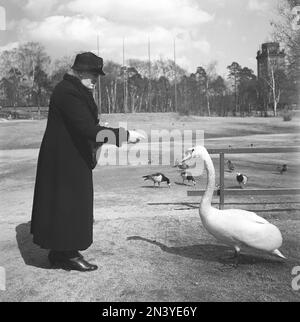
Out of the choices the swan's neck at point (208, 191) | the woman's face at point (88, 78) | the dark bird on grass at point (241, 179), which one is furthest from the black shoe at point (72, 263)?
the dark bird on grass at point (241, 179)

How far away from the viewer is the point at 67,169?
429cm

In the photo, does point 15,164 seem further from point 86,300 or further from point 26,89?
point 26,89

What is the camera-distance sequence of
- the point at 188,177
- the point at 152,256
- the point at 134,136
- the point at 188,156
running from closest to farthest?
the point at 134,136 < the point at 188,156 < the point at 152,256 < the point at 188,177

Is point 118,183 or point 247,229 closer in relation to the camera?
point 247,229

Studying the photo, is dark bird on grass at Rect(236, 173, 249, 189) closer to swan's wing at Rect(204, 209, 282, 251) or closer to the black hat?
swan's wing at Rect(204, 209, 282, 251)

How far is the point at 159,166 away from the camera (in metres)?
15.8

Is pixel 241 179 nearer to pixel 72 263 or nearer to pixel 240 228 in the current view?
pixel 240 228

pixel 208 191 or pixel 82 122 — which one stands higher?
pixel 82 122

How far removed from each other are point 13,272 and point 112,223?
2432 mm

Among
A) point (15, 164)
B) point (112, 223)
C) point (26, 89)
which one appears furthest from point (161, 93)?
point (112, 223)

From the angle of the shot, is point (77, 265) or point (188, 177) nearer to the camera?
point (77, 265)

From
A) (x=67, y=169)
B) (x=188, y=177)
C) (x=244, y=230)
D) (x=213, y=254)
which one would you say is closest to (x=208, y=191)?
(x=244, y=230)

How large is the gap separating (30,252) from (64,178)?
183 cm

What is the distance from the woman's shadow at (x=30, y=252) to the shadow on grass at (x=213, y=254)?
1.42 meters
